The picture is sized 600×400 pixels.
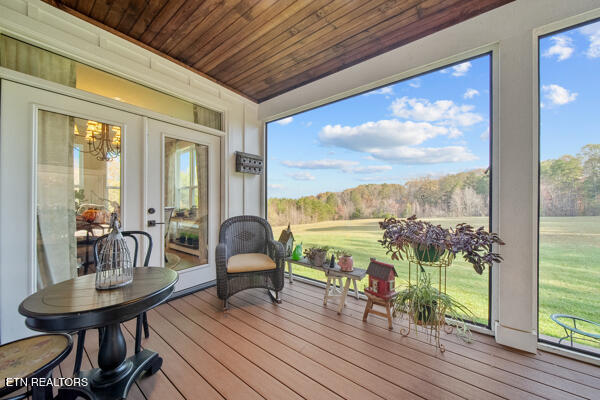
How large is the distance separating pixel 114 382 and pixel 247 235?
5.81ft

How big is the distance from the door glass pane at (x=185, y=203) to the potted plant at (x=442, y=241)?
7.83 feet

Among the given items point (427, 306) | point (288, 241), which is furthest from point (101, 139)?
point (427, 306)

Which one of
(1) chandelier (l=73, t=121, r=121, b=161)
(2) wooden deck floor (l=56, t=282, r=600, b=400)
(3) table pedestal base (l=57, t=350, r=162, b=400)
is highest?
(1) chandelier (l=73, t=121, r=121, b=161)

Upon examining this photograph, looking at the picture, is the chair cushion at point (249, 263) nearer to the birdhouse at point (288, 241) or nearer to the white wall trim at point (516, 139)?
the birdhouse at point (288, 241)

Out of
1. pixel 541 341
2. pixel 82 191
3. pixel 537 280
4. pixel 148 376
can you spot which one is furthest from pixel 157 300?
pixel 541 341

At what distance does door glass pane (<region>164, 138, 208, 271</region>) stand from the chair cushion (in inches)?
Answer: 27.9

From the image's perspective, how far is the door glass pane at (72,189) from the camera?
1863 millimetres

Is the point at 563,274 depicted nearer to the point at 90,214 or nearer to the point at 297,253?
the point at 297,253

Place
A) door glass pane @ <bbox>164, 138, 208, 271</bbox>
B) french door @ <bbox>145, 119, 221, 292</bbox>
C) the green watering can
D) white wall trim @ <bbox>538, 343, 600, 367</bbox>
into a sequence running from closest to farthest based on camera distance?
white wall trim @ <bbox>538, 343, 600, 367</bbox>
french door @ <bbox>145, 119, 221, 292</bbox>
door glass pane @ <bbox>164, 138, 208, 271</bbox>
the green watering can

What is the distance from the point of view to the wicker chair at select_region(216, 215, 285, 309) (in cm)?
233

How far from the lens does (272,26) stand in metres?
2.15

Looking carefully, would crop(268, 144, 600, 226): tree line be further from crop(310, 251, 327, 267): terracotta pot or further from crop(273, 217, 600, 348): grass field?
crop(310, 251, 327, 267): terracotta pot

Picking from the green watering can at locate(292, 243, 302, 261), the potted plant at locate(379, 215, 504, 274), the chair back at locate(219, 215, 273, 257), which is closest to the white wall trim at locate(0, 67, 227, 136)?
the chair back at locate(219, 215, 273, 257)

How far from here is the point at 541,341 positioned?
5.84ft
